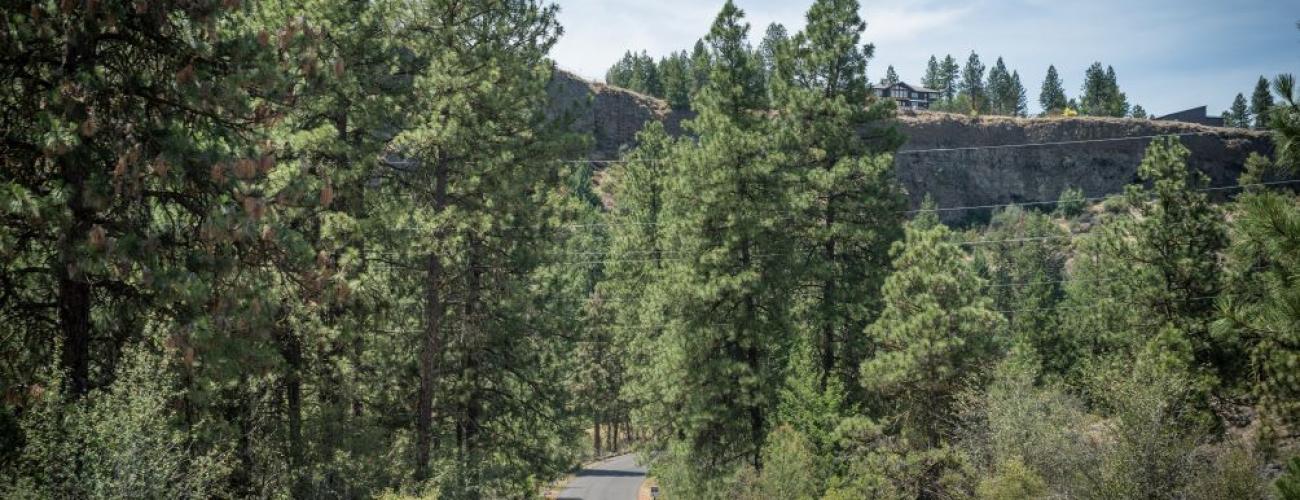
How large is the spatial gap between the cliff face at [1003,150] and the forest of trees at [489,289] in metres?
A: 99.6

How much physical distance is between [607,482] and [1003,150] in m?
108

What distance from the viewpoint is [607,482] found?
4762 centimetres

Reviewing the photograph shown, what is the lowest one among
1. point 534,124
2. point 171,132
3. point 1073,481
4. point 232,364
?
point 1073,481

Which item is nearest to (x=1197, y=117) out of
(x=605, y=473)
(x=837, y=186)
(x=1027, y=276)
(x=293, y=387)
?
(x=1027, y=276)

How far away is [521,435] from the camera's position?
72.0ft

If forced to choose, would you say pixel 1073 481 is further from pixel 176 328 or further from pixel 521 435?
pixel 176 328

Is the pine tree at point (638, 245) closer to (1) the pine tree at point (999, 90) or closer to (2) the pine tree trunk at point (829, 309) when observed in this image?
(2) the pine tree trunk at point (829, 309)

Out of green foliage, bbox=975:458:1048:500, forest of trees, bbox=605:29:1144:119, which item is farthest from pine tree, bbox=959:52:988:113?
green foliage, bbox=975:458:1048:500

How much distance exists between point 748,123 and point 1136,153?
414 feet

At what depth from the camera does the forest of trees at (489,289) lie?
919 cm

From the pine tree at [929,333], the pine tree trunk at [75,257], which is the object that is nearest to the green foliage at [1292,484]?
the pine tree trunk at [75,257]

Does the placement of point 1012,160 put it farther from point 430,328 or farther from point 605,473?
point 430,328

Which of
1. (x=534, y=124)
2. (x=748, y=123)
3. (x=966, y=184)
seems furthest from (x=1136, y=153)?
(x=534, y=124)

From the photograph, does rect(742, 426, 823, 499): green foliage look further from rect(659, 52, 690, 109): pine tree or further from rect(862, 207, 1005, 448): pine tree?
rect(659, 52, 690, 109): pine tree
